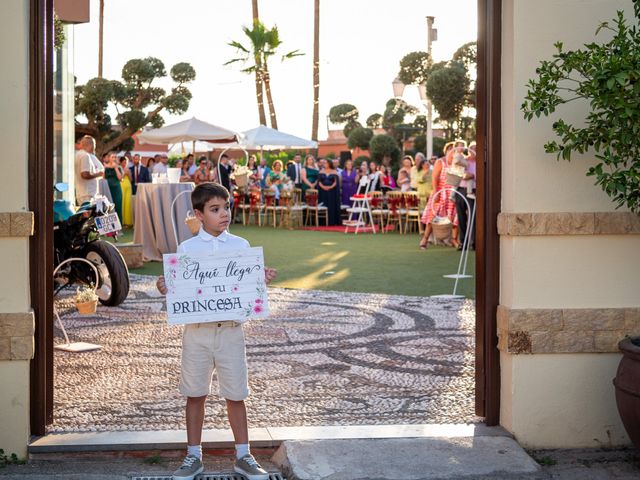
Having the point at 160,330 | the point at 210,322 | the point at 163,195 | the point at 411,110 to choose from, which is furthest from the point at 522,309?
the point at 411,110

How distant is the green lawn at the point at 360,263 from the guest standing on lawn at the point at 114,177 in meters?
1.96

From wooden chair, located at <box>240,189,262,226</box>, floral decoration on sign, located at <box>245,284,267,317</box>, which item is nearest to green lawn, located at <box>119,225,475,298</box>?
wooden chair, located at <box>240,189,262,226</box>

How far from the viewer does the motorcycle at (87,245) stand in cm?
903

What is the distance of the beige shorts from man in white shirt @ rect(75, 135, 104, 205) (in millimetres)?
8349

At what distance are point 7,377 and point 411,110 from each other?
28.0 m

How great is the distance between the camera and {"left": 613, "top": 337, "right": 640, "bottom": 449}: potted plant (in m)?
4.38

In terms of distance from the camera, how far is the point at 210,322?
430 centimetres

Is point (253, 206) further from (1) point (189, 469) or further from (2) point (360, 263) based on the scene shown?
(1) point (189, 469)

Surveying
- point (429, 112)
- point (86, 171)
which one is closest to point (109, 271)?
point (86, 171)

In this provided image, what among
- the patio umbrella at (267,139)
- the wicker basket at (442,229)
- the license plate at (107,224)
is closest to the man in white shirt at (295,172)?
the patio umbrella at (267,139)

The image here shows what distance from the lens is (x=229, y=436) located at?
15.9 feet

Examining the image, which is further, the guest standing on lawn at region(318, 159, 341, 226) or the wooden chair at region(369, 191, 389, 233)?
the guest standing on lawn at region(318, 159, 341, 226)

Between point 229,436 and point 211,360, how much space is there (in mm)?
659

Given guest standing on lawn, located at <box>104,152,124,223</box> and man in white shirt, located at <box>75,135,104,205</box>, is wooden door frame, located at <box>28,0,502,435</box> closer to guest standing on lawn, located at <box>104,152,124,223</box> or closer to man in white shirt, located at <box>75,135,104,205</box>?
man in white shirt, located at <box>75,135,104,205</box>
